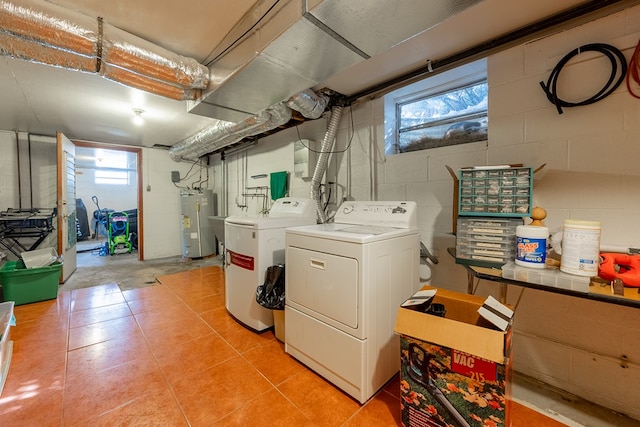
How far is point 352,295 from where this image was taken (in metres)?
1.50

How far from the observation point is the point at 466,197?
64.5 inches

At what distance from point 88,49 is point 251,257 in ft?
5.74

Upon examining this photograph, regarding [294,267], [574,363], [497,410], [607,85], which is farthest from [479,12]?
[574,363]

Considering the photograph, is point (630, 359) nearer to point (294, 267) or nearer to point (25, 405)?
point (294, 267)

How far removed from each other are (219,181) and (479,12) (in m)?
5.19

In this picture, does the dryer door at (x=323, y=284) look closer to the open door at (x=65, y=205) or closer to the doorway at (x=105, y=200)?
the open door at (x=65, y=205)

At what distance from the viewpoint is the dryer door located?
151 cm

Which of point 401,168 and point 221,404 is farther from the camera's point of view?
point 401,168

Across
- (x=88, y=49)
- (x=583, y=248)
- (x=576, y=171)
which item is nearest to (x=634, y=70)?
(x=576, y=171)

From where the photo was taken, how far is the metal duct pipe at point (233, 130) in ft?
9.04

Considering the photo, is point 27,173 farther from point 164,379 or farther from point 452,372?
point 452,372

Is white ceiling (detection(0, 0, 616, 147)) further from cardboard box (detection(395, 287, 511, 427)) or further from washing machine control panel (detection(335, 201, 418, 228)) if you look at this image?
cardboard box (detection(395, 287, 511, 427))

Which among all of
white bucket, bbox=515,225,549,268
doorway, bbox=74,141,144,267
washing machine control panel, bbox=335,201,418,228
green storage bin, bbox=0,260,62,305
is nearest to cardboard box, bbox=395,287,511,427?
white bucket, bbox=515,225,549,268

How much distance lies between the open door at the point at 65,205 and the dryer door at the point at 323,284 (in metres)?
3.72
